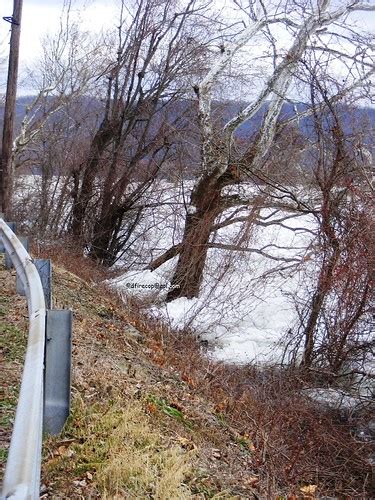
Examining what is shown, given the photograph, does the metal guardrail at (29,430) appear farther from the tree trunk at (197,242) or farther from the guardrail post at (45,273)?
the tree trunk at (197,242)

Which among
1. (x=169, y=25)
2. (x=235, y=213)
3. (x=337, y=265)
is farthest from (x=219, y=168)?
(x=169, y=25)

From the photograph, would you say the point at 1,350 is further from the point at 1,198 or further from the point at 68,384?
the point at 1,198

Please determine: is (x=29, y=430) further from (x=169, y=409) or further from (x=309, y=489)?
(x=309, y=489)

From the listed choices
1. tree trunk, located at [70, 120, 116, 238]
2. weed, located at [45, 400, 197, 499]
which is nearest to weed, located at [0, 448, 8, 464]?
weed, located at [45, 400, 197, 499]

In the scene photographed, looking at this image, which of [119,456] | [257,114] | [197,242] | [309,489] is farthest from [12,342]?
[257,114]

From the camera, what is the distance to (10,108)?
1723 cm

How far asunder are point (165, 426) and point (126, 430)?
0.70 metres

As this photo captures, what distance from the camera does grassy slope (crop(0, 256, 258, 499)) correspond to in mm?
3629

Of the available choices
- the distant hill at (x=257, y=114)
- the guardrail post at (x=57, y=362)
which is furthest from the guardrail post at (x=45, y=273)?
the distant hill at (x=257, y=114)

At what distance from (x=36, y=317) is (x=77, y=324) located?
10.5ft

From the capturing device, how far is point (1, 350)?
5.13 meters

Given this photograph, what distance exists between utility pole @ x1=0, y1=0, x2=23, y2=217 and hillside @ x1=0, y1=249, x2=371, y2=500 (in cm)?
902

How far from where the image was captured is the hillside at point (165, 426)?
373 cm

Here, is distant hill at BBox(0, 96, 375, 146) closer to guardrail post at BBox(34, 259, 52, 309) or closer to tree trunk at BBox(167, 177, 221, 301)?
tree trunk at BBox(167, 177, 221, 301)
